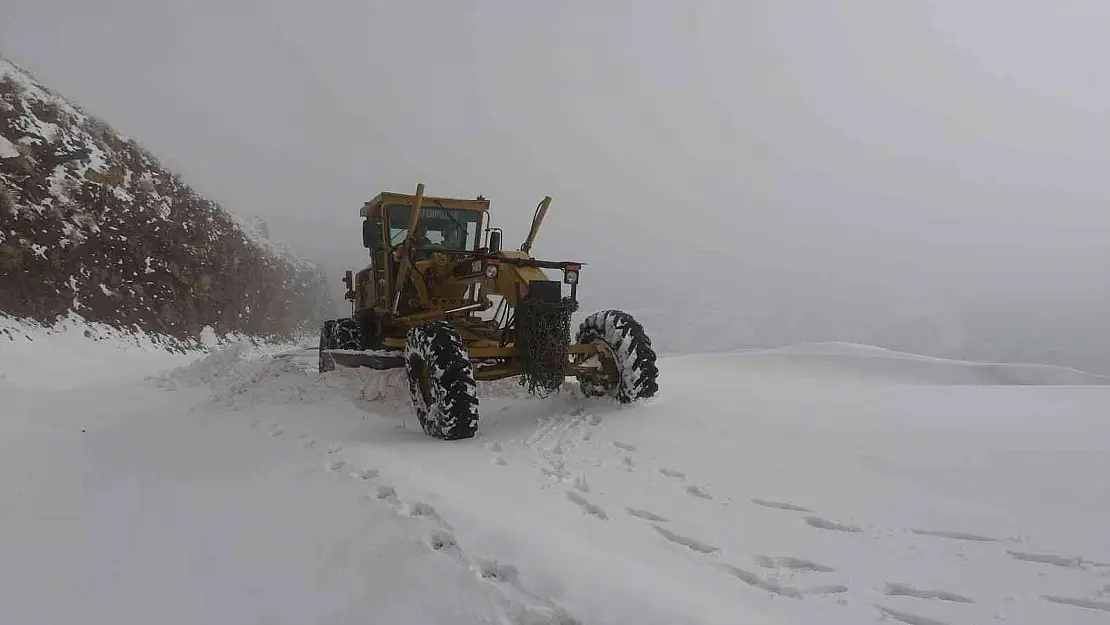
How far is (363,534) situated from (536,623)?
1248 millimetres

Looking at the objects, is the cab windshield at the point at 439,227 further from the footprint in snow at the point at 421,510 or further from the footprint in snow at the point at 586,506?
the footprint in snow at the point at 421,510

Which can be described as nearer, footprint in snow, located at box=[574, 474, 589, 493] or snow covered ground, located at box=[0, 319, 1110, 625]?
snow covered ground, located at box=[0, 319, 1110, 625]

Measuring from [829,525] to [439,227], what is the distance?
6.25 meters

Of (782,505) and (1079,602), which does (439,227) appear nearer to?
(782,505)

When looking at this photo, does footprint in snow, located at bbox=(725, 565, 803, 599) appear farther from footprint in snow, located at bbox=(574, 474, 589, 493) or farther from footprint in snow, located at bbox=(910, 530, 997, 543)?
footprint in snow, located at bbox=(574, 474, 589, 493)

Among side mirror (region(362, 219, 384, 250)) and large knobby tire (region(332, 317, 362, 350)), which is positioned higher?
side mirror (region(362, 219, 384, 250))

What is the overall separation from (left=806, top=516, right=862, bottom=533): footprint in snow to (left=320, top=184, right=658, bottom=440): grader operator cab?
294cm

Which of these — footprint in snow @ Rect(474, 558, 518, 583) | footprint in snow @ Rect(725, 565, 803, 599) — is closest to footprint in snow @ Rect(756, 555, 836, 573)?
footprint in snow @ Rect(725, 565, 803, 599)

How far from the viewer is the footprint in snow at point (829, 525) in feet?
11.0

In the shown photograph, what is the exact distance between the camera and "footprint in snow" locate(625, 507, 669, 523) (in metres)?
3.68

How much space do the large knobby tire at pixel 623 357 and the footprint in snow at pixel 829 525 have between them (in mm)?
2946

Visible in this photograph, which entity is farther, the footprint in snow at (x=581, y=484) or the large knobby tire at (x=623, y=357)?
the large knobby tire at (x=623, y=357)

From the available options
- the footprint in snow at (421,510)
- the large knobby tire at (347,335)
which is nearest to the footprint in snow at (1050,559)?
the footprint in snow at (421,510)

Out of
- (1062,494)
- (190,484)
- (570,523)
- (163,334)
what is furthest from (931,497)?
(163,334)
